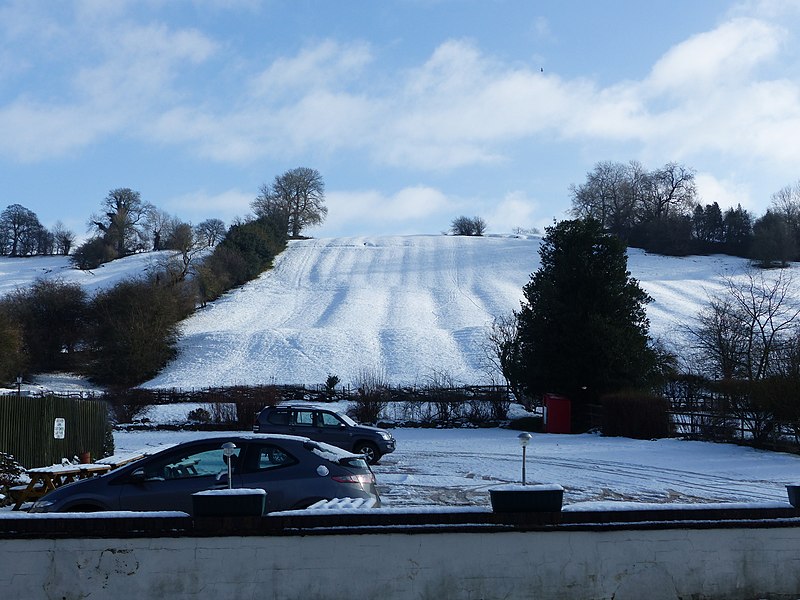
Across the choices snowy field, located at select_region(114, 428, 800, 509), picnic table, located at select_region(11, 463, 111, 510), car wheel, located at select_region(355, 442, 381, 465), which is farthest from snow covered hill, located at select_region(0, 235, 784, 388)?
picnic table, located at select_region(11, 463, 111, 510)

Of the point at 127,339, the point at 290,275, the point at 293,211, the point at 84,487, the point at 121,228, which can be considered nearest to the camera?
the point at 84,487

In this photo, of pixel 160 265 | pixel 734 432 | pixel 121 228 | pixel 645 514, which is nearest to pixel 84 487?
pixel 645 514

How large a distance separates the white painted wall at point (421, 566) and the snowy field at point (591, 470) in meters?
4.29

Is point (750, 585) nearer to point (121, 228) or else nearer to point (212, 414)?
point (212, 414)

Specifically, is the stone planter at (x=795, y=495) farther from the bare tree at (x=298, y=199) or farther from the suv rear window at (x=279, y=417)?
the bare tree at (x=298, y=199)

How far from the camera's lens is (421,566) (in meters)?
7.32

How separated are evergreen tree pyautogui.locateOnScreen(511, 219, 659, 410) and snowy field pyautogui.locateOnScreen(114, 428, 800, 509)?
4.47 m

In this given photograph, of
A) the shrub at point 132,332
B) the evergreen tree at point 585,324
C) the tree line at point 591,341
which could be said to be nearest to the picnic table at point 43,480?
the tree line at point 591,341

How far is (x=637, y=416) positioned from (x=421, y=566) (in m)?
23.7

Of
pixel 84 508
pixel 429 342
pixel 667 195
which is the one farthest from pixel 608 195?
pixel 84 508

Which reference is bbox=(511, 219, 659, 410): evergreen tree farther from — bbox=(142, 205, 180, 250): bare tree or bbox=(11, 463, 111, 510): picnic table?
bbox=(142, 205, 180, 250): bare tree

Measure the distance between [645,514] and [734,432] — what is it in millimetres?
20397

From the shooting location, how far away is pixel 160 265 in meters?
67.8

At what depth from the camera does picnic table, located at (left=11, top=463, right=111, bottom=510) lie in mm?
13461
